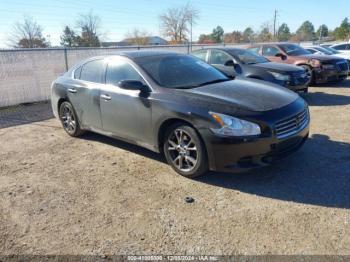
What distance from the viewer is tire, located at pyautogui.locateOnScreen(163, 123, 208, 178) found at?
3.83m

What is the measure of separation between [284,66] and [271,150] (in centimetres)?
554

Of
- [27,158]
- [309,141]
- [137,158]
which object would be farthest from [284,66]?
[27,158]

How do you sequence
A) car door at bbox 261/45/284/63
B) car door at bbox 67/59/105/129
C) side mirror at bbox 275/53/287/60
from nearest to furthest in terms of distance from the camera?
1. car door at bbox 67/59/105/129
2. side mirror at bbox 275/53/287/60
3. car door at bbox 261/45/284/63

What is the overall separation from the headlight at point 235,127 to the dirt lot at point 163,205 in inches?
26.8

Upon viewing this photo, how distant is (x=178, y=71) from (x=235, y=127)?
60.8 inches

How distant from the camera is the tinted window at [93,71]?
17.0 feet

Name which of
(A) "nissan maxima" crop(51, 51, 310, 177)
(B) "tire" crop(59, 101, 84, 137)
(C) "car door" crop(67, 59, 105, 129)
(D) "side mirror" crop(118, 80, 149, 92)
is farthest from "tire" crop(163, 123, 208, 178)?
(B) "tire" crop(59, 101, 84, 137)

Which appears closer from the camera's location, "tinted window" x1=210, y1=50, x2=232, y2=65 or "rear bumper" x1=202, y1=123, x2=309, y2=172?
"rear bumper" x1=202, y1=123, x2=309, y2=172

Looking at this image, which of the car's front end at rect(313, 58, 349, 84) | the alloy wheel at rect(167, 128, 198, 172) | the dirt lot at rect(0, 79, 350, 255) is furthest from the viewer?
the car's front end at rect(313, 58, 349, 84)

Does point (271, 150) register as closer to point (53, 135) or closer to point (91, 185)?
point (91, 185)

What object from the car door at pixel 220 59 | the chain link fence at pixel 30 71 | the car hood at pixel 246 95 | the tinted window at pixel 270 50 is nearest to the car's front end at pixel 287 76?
the car door at pixel 220 59

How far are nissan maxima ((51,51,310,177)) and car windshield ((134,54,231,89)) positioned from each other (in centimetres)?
1

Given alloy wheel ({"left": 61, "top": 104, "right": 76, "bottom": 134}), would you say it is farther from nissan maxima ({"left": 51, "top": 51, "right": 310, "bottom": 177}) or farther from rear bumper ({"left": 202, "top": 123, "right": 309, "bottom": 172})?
rear bumper ({"left": 202, "top": 123, "right": 309, "bottom": 172})

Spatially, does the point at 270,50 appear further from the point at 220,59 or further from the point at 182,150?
the point at 182,150
